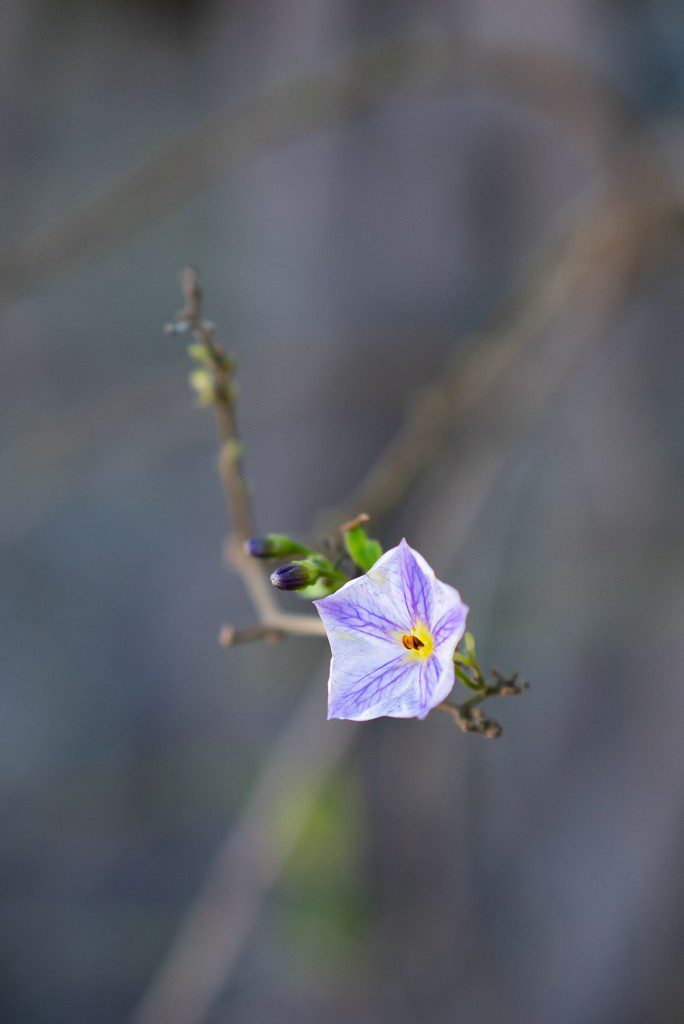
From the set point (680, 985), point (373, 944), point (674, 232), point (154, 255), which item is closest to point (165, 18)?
point (154, 255)

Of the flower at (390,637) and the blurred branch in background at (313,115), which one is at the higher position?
the blurred branch in background at (313,115)

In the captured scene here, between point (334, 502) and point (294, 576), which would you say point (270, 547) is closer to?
point (294, 576)

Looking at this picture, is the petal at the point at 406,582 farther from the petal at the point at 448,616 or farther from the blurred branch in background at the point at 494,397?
the blurred branch in background at the point at 494,397

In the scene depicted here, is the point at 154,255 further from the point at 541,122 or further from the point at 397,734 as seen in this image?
the point at 397,734

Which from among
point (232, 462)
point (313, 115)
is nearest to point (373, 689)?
point (232, 462)

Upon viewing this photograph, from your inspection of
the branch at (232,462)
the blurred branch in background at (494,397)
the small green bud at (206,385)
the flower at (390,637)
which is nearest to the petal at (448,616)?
the flower at (390,637)

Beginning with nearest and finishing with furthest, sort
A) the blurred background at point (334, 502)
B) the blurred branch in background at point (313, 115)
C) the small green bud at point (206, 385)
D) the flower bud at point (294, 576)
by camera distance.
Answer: the flower bud at point (294, 576), the small green bud at point (206, 385), the blurred branch in background at point (313, 115), the blurred background at point (334, 502)

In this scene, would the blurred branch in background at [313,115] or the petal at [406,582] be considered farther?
the blurred branch in background at [313,115]
